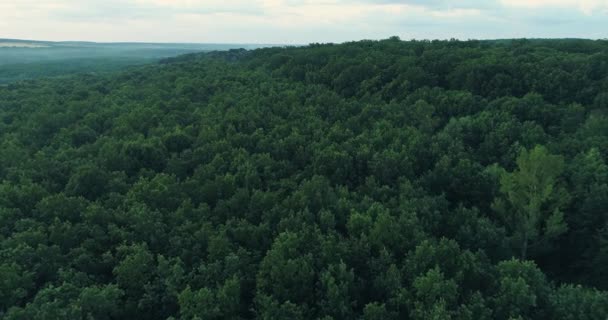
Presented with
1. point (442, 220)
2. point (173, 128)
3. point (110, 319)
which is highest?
point (173, 128)

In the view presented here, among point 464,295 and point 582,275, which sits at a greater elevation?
point 464,295

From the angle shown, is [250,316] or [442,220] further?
[442,220]

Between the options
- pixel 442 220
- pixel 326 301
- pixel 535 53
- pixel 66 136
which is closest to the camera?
pixel 326 301

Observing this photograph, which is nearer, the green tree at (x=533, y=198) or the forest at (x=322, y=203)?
the forest at (x=322, y=203)

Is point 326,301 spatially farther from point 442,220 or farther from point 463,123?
point 463,123

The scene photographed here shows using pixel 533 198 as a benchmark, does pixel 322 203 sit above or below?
below

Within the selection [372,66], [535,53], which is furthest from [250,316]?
[535,53]

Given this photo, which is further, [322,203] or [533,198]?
[533,198]

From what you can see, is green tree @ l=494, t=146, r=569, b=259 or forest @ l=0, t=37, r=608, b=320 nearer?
forest @ l=0, t=37, r=608, b=320
